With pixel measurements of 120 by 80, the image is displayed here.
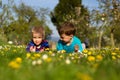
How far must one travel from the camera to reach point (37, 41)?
11008mm

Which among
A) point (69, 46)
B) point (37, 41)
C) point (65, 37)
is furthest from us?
point (37, 41)

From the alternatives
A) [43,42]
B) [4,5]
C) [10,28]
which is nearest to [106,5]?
[43,42]

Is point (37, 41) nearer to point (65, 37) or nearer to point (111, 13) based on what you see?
point (65, 37)

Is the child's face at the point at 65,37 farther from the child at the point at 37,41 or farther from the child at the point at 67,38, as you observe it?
the child at the point at 37,41

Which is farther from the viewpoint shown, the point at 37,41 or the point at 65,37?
the point at 37,41

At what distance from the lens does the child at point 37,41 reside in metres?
10.7

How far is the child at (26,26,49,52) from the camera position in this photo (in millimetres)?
10682

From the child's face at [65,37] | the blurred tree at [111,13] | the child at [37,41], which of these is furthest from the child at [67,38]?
the blurred tree at [111,13]

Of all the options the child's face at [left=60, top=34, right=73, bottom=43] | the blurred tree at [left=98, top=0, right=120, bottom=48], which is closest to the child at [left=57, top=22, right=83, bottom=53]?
the child's face at [left=60, top=34, right=73, bottom=43]

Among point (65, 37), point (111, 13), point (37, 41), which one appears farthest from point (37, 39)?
point (111, 13)

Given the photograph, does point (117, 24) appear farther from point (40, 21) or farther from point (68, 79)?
point (40, 21)

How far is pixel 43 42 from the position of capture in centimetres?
1138

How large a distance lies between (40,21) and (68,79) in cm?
7703

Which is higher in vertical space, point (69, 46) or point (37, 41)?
point (37, 41)
